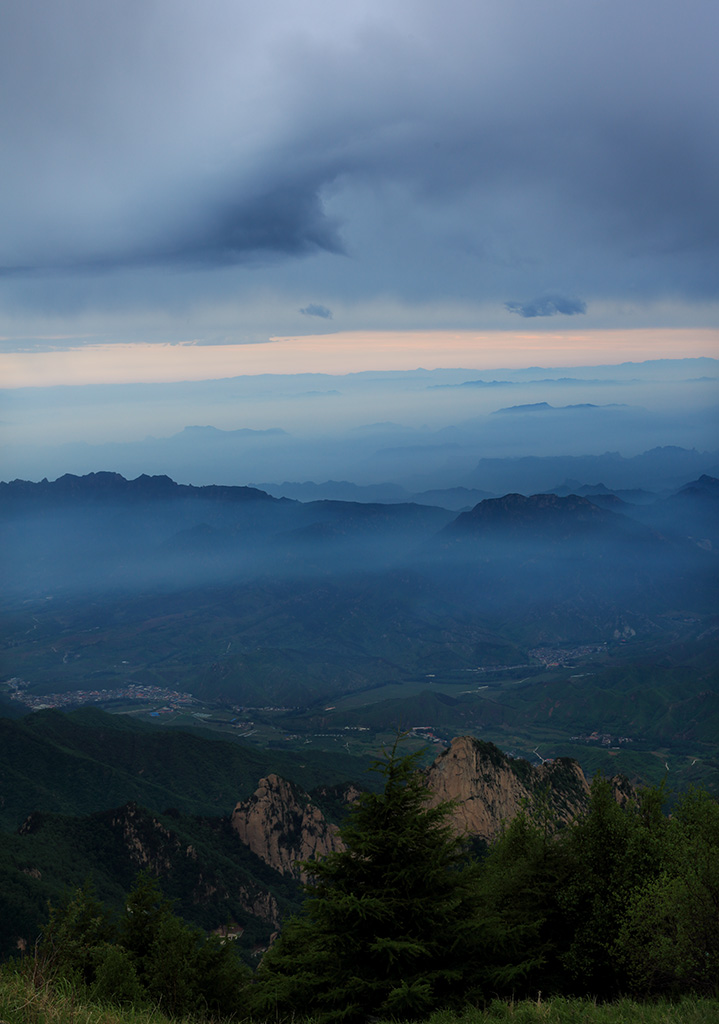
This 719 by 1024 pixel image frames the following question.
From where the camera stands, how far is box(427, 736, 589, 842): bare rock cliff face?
12456 centimetres

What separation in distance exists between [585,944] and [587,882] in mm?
2431

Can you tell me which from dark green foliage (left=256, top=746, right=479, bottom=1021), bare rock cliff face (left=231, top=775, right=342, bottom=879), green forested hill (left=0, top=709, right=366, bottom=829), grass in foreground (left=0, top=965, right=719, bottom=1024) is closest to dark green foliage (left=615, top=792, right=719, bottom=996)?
grass in foreground (left=0, top=965, right=719, bottom=1024)

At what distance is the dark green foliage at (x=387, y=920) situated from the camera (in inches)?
893

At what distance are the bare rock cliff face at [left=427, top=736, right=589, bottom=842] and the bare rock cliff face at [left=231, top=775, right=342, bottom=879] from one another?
30004 mm

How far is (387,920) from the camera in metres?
23.4

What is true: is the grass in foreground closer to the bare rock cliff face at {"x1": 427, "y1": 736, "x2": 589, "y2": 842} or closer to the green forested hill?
the bare rock cliff face at {"x1": 427, "y1": 736, "x2": 589, "y2": 842}

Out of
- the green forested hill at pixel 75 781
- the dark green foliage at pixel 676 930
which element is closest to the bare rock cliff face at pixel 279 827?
the green forested hill at pixel 75 781

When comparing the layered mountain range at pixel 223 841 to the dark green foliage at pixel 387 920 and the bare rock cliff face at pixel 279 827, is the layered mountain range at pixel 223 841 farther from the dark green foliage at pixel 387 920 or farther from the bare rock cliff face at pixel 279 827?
the dark green foliage at pixel 387 920

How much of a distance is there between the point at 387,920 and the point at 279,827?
133 m

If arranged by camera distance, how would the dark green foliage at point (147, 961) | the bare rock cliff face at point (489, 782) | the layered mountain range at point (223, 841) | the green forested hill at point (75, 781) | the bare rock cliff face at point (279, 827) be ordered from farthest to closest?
the green forested hill at point (75, 781) → the bare rock cliff face at point (279, 827) → the bare rock cliff face at point (489, 782) → the layered mountain range at point (223, 841) → the dark green foliage at point (147, 961)

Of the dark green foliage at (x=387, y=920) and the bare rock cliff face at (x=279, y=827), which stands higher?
the dark green foliage at (x=387, y=920)

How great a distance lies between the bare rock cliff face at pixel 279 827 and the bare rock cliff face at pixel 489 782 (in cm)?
3000

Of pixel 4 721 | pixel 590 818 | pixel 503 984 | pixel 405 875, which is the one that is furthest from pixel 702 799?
pixel 4 721

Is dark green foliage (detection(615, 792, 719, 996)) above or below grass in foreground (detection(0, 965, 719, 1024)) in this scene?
below
